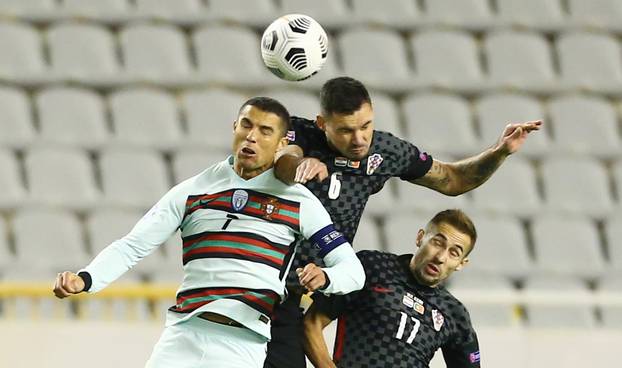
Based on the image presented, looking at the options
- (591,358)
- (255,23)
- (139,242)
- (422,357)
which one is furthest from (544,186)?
(139,242)

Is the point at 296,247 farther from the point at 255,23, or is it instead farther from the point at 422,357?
the point at 255,23

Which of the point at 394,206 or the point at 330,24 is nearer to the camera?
the point at 394,206

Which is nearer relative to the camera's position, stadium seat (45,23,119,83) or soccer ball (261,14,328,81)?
soccer ball (261,14,328,81)

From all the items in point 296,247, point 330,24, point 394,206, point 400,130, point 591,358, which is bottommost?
point 591,358

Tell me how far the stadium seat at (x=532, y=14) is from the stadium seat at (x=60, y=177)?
322 cm

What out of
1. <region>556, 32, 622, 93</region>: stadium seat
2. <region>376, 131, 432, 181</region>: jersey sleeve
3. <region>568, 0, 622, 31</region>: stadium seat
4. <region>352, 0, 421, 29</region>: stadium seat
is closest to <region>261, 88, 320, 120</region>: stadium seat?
<region>352, 0, 421, 29</region>: stadium seat

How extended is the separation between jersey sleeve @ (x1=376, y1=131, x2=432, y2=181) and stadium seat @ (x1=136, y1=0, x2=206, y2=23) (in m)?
4.32

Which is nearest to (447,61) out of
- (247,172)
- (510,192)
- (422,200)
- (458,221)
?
(510,192)

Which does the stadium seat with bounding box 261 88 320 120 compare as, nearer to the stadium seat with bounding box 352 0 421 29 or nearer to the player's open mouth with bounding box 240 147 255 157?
the stadium seat with bounding box 352 0 421 29

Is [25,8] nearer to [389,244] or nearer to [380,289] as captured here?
[389,244]

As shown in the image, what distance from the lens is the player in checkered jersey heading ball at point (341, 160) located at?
4262 millimetres

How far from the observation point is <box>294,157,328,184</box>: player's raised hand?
3859 millimetres

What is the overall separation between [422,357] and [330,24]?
4656mm

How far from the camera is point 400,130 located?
8.30 metres
